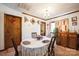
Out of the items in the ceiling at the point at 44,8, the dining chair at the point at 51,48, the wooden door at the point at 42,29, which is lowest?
the dining chair at the point at 51,48

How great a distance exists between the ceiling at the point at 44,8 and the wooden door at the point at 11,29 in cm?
21

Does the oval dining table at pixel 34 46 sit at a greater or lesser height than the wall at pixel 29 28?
lesser

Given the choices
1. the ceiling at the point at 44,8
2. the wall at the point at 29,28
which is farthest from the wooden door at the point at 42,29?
the ceiling at the point at 44,8

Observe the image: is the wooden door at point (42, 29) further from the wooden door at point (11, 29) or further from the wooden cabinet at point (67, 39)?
the wooden door at point (11, 29)

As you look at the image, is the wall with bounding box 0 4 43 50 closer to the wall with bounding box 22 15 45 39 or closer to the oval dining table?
the wall with bounding box 22 15 45 39

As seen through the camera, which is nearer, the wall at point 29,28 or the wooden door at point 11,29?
the wooden door at point 11,29

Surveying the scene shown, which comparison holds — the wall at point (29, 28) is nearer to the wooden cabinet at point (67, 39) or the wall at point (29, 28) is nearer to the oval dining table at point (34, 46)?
the oval dining table at point (34, 46)

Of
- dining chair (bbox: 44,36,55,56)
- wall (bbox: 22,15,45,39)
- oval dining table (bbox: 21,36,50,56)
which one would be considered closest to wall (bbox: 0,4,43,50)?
wall (bbox: 22,15,45,39)

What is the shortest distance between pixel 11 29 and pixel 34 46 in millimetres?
555

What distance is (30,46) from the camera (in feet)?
7.06

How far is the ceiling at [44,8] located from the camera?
7.12ft

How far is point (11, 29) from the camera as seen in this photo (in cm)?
221

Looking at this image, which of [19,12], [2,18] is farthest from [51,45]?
[2,18]

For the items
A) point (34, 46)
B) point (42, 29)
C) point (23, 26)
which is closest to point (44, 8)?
point (42, 29)
